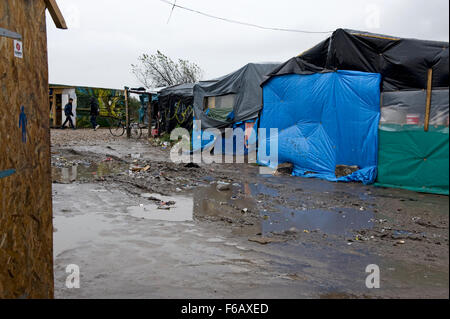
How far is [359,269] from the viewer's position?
151 inches

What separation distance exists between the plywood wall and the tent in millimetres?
7337

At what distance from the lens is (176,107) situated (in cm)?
1973

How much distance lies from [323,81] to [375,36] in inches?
64.1

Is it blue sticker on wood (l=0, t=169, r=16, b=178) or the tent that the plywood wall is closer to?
blue sticker on wood (l=0, t=169, r=16, b=178)

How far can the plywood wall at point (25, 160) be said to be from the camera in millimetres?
2346

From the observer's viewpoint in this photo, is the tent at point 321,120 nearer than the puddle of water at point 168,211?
No

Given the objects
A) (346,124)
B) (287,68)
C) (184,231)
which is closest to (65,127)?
(287,68)

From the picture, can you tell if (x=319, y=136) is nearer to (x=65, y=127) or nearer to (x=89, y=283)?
(x=89, y=283)

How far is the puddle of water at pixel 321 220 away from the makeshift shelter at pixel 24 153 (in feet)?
10.2

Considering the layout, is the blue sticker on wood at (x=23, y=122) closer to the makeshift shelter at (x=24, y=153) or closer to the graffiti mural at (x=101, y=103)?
the makeshift shelter at (x=24, y=153)

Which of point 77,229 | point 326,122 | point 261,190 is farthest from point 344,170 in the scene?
point 77,229

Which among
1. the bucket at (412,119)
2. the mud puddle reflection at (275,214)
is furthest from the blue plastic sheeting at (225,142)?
the bucket at (412,119)

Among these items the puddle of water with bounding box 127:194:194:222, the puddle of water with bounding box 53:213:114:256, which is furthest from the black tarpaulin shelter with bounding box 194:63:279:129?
the puddle of water with bounding box 53:213:114:256
